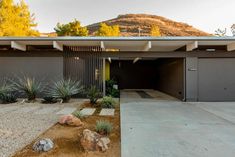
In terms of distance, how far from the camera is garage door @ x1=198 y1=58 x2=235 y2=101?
9508 mm

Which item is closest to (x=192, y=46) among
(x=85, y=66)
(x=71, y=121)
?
(x=85, y=66)

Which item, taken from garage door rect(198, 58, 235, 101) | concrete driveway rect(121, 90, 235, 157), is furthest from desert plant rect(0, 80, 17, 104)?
garage door rect(198, 58, 235, 101)

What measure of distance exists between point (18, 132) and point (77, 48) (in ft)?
21.7

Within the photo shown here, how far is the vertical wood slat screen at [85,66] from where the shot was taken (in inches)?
383

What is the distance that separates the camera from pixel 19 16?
17.8 m

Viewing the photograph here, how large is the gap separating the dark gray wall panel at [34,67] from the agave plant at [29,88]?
40 cm

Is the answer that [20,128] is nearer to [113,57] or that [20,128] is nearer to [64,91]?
[64,91]

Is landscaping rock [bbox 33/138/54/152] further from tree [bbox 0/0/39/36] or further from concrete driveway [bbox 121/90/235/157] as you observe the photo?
tree [bbox 0/0/39/36]

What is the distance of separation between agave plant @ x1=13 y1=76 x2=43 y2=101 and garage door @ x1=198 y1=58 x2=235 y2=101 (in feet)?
24.9

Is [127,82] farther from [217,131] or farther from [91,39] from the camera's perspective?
[217,131]

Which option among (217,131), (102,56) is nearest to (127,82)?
(102,56)

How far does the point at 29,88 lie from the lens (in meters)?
8.65

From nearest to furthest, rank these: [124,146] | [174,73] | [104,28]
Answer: [124,146]
[174,73]
[104,28]

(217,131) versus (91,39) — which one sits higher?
(91,39)
